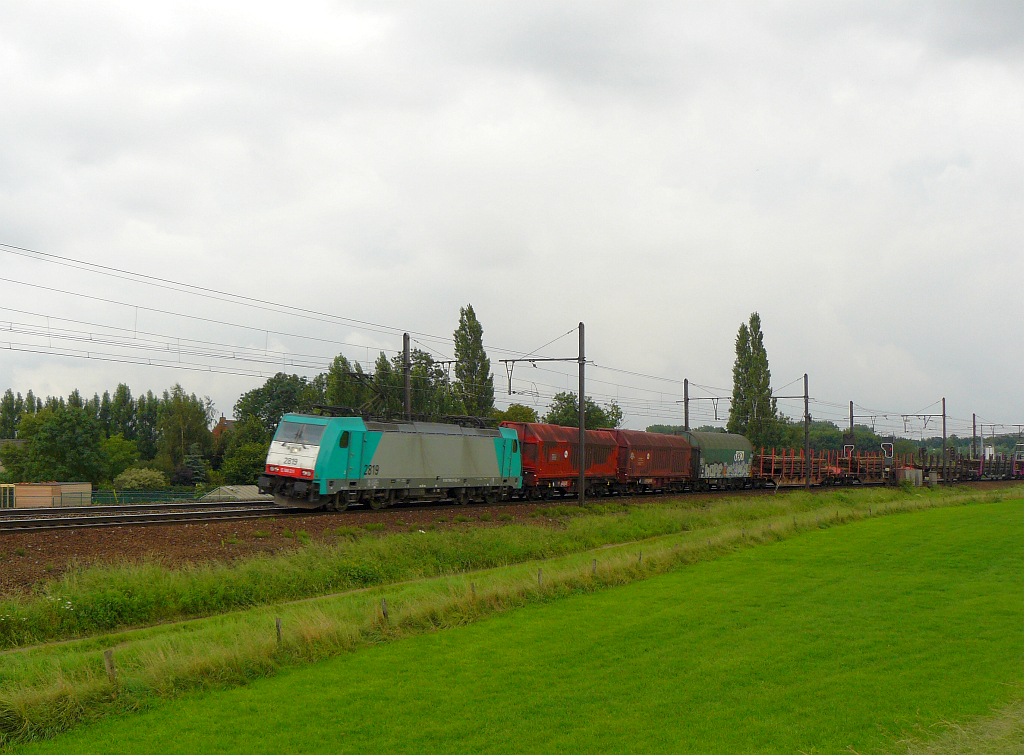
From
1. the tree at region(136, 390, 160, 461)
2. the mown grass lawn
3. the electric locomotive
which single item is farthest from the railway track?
the tree at region(136, 390, 160, 461)

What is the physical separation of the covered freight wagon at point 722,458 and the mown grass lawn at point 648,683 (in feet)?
114

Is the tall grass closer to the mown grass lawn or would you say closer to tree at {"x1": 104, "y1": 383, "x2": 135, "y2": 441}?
the mown grass lawn

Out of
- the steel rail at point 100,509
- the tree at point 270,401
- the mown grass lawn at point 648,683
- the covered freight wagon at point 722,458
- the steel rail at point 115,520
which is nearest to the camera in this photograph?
the mown grass lawn at point 648,683

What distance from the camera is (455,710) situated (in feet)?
37.8

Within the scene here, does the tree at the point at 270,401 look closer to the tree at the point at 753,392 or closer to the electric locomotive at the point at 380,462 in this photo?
the tree at the point at 753,392

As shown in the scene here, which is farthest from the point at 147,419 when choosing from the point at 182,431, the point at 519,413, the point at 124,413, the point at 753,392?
the point at 753,392

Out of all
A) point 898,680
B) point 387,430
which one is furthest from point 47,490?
point 898,680

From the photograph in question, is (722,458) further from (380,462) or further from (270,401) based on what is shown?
(270,401)

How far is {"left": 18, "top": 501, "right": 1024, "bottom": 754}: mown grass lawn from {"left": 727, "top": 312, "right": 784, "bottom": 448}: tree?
192 feet

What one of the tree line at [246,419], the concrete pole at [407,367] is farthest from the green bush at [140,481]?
the concrete pole at [407,367]

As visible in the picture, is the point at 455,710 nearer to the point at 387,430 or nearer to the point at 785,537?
the point at 387,430

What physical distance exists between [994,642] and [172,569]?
18326 millimetres

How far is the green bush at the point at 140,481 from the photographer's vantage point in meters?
72.7

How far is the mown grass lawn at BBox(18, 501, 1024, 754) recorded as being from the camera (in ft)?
34.1
